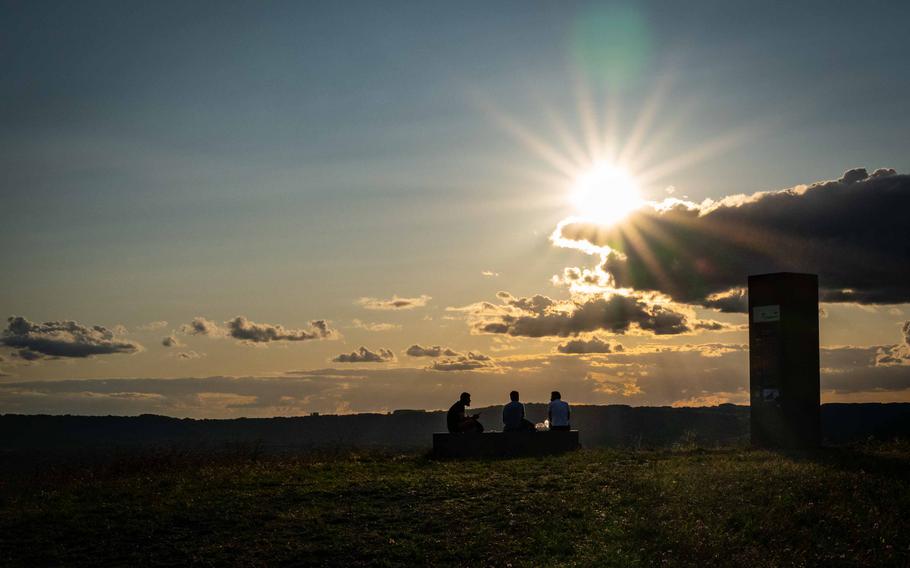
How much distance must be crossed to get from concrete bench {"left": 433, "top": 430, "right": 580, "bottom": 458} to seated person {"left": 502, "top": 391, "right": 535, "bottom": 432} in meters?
1.09

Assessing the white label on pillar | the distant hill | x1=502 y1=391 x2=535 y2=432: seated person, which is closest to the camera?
the white label on pillar

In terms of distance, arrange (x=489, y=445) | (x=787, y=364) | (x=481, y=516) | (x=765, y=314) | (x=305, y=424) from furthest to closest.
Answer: (x=305, y=424), (x=765, y=314), (x=787, y=364), (x=489, y=445), (x=481, y=516)

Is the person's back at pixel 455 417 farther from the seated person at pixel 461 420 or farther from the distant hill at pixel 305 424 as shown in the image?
the distant hill at pixel 305 424

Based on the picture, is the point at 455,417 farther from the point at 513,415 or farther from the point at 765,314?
the point at 765,314

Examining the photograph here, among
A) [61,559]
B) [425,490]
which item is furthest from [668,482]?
[61,559]

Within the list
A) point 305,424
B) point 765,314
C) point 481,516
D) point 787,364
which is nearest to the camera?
point 481,516

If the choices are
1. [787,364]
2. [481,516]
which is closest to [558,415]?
[787,364]

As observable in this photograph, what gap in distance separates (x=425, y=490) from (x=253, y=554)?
4.60 m

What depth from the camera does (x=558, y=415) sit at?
2839 centimetres

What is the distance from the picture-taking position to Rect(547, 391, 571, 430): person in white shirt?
1118 inches

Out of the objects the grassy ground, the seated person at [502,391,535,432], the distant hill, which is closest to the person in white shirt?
the seated person at [502,391,535,432]

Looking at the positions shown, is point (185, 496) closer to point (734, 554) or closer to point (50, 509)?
point (50, 509)

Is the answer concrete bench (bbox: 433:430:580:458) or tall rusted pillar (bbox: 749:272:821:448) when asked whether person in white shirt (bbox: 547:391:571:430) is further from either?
tall rusted pillar (bbox: 749:272:821:448)

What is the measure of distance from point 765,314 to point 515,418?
7737 mm
